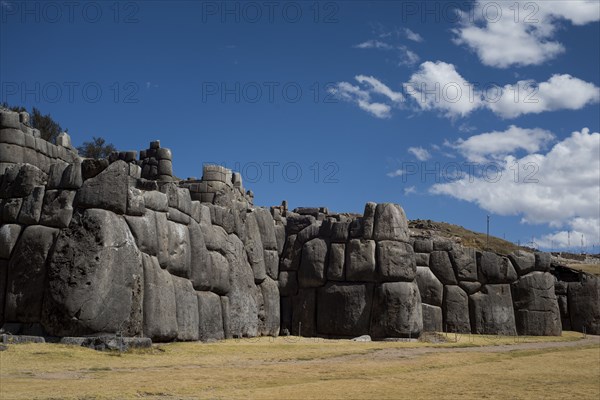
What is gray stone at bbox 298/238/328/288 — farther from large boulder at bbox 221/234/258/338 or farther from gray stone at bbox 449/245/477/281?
gray stone at bbox 449/245/477/281

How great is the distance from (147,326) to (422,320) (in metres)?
10.5

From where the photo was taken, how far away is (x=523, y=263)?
2706cm

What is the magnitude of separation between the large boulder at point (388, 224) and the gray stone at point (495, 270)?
4.20 meters

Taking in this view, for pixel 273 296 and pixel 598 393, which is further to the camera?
pixel 273 296

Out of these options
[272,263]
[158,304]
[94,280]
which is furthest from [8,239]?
[272,263]

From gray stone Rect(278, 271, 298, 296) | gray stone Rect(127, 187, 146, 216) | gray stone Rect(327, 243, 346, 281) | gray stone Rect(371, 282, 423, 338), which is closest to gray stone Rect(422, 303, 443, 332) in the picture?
gray stone Rect(371, 282, 423, 338)

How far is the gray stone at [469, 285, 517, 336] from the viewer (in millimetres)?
26141

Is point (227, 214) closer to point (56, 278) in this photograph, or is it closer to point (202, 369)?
point (56, 278)

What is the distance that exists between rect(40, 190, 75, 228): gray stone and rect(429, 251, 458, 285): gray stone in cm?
1389

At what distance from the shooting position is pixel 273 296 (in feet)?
80.1

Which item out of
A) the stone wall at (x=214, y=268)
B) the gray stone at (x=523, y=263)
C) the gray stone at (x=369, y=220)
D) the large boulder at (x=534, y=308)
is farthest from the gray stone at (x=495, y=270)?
the gray stone at (x=369, y=220)

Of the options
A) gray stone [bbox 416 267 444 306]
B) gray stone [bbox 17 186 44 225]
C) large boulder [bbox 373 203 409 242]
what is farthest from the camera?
gray stone [bbox 416 267 444 306]

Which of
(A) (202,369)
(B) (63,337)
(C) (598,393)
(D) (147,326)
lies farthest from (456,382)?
(B) (63,337)

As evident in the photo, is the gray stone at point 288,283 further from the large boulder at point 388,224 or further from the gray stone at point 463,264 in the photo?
the gray stone at point 463,264
